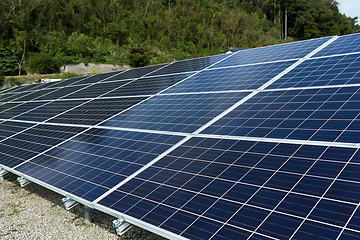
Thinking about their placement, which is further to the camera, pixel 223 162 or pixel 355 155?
pixel 223 162

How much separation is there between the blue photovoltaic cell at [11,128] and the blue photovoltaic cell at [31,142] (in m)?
0.91

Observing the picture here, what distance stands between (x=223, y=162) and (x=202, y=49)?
7953cm

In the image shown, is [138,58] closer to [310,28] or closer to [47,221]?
[47,221]

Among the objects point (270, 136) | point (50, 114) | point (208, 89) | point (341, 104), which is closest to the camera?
point (270, 136)

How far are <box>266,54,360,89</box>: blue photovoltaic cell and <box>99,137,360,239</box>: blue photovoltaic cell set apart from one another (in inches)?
176

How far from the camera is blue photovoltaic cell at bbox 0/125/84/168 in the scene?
12073 millimetres

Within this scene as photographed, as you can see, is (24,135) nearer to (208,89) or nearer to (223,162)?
(208,89)

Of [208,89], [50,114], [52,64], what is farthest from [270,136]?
[52,64]

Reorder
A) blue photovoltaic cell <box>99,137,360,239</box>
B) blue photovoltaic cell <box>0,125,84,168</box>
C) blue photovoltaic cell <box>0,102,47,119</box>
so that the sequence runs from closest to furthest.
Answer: blue photovoltaic cell <box>99,137,360,239</box> → blue photovoltaic cell <box>0,125,84,168</box> → blue photovoltaic cell <box>0,102,47,119</box>

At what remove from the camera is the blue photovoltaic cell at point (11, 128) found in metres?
15.8

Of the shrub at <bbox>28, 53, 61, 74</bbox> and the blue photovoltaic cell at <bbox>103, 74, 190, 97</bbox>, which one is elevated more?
the shrub at <bbox>28, 53, 61, 74</bbox>

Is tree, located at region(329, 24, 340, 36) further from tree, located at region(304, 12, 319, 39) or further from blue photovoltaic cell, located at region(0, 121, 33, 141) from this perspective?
blue photovoltaic cell, located at region(0, 121, 33, 141)

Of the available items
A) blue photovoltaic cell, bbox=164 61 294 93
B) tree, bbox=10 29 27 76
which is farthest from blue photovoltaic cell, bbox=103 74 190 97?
tree, bbox=10 29 27 76

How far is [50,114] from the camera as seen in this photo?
17.3m
